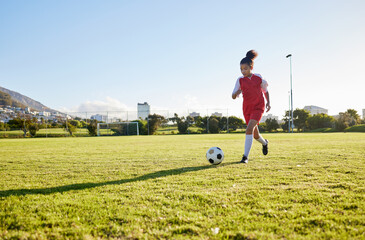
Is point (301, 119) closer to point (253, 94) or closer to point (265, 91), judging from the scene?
point (265, 91)

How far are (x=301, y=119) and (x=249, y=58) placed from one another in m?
41.6

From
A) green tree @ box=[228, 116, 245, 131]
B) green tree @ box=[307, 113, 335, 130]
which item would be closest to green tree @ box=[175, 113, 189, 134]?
green tree @ box=[228, 116, 245, 131]

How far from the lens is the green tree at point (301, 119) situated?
40500 millimetres

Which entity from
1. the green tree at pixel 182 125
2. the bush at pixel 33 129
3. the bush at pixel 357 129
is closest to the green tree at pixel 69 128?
the bush at pixel 33 129

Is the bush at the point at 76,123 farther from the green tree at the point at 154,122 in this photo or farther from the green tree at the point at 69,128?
the green tree at the point at 154,122

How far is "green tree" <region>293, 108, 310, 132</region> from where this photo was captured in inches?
1594

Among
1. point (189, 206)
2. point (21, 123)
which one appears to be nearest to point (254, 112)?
point (189, 206)

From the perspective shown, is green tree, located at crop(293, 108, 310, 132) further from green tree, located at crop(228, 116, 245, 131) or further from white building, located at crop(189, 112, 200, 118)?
white building, located at crop(189, 112, 200, 118)

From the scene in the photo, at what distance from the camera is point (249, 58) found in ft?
16.2

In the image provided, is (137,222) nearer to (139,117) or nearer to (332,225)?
(332,225)

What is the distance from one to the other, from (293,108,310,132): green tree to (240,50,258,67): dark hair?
41.1 meters

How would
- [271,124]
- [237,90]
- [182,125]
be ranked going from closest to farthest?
[237,90] < [182,125] < [271,124]

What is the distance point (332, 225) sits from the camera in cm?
175

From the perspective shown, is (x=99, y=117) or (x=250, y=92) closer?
(x=250, y=92)
